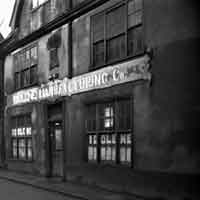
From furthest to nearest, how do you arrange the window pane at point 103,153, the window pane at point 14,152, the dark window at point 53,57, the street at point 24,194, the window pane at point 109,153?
the window pane at point 14,152 < the dark window at point 53,57 < the window pane at point 103,153 < the window pane at point 109,153 < the street at point 24,194

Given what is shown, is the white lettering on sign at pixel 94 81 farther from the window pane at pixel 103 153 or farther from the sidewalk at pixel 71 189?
the sidewalk at pixel 71 189

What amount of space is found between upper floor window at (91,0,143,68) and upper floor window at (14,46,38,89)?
4.59 meters

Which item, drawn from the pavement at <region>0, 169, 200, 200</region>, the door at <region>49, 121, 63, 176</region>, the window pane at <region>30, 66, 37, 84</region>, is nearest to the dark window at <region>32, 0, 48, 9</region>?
the window pane at <region>30, 66, 37, 84</region>

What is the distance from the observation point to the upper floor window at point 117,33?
9.78m

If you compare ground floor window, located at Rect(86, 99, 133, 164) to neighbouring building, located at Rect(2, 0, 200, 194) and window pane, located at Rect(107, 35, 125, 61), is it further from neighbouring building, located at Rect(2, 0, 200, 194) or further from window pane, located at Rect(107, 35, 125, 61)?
window pane, located at Rect(107, 35, 125, 61)

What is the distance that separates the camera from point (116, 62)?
10.4 meters

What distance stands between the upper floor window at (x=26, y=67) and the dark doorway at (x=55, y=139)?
224 centimetres

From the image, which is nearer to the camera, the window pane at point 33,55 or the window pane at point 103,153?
the window pane at point 103,153

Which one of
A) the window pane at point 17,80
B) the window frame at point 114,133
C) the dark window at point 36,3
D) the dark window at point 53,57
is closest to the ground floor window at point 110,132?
the window frame at point 114,133

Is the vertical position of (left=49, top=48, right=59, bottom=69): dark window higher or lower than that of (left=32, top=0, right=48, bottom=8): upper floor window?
lower

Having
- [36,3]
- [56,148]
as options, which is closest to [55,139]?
[56,148]

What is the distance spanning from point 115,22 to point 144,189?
5.28m

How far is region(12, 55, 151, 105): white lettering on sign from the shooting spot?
373 inches

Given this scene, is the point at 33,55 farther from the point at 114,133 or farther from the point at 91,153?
the point at 114,133
